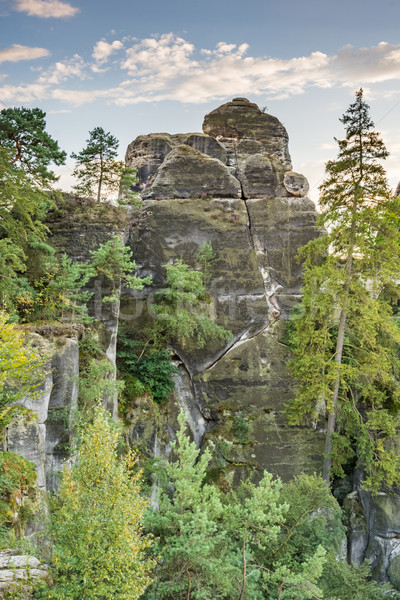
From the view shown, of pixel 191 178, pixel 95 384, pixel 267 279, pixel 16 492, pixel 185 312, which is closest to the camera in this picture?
pixel 16 492

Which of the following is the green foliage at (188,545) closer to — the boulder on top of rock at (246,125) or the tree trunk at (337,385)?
the tree trunk at (337,385)

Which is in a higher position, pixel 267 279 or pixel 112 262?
pixel 267 279

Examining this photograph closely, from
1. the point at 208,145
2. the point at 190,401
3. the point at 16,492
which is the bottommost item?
the point at 16,492

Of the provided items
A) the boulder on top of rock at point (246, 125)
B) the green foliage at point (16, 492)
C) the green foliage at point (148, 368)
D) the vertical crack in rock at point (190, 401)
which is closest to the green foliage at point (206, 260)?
the vertical crack in rock at point (190, 401)

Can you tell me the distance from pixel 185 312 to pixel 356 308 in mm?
6760

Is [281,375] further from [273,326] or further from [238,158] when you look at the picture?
[238,158]

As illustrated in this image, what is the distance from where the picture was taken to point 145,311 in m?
19.0

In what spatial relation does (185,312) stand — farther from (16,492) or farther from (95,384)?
(16,492)

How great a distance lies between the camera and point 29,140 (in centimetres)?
1455

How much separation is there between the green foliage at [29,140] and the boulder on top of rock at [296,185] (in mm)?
11430

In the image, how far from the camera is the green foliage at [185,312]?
18.0 metres

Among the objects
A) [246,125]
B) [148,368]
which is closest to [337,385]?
[148,368]

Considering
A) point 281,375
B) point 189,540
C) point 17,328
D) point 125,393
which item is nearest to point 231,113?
point 281,375

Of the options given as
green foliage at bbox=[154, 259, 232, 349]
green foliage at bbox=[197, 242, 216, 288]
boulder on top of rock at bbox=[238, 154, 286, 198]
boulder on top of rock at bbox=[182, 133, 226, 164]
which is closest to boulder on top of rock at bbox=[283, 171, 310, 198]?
boulder on top of rock at bbox=[238, 154, 286, 198]
